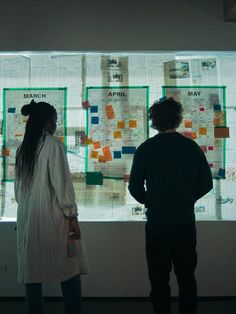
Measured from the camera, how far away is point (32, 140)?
7.06 ft

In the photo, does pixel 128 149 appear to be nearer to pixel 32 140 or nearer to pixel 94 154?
pixel 94 154

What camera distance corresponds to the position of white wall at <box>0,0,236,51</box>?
3.06 metres

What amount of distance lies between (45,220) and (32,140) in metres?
0.48

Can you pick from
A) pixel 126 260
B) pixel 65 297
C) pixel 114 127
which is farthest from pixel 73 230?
pixel 114 127

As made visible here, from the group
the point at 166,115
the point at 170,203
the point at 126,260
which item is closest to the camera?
the point at 170,203

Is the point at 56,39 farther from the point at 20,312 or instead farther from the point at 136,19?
the point at 20,312

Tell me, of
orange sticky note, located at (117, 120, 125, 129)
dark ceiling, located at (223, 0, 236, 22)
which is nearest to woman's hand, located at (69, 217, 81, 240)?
orange sticky note, located at (117, 120, 125, 129)

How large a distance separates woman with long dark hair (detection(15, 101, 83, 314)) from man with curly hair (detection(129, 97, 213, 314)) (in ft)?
1.43

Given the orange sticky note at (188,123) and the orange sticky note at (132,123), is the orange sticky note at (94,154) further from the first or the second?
the orange sticky note at (188,123)

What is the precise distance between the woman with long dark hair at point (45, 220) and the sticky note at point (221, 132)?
1.52m

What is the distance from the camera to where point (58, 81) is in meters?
3.10

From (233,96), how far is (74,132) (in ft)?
4.63

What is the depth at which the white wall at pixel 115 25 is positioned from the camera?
3.06 metres

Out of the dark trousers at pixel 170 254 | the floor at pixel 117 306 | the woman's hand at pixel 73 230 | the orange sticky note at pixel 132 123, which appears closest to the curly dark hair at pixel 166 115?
the dark trousers at pixel 170 254
